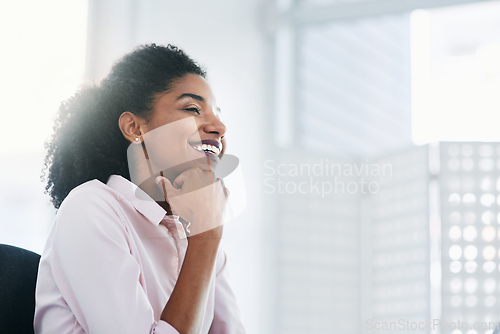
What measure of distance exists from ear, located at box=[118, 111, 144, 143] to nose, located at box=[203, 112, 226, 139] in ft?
0.42

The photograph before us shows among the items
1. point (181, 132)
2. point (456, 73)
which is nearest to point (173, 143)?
point (181, 132)

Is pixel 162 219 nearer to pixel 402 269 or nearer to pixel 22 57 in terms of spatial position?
pixel 22 57

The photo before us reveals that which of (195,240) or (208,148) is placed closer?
(195,240)

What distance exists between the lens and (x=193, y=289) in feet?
2.08

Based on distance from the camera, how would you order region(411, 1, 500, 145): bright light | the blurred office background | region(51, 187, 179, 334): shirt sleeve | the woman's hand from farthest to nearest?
region(411, 1, 500, 145): bright light → the blurred office background → the woman's hand → region(51, 187, 179, 334): shirt sleeve

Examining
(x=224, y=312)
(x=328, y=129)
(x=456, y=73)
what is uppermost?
(x=456, y=73)

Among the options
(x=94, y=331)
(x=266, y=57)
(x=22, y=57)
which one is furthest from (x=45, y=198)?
(x=266, y=57)

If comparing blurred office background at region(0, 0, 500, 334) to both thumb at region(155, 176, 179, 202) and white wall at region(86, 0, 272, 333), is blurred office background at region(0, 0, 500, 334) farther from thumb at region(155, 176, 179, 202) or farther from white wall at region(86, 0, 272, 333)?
thumb at region(155, 176, 179, 202)

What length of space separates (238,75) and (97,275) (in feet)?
4.97

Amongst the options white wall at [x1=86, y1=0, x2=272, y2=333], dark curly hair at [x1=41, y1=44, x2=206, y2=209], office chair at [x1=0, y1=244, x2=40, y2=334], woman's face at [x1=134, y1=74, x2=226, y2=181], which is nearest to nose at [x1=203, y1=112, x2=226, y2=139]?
woman's face at [x1=134, y1=74, x2=226, y2=181]

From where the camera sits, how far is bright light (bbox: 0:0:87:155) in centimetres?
112

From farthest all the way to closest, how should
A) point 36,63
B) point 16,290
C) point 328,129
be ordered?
point 328,129
point 36,63
point 16,290

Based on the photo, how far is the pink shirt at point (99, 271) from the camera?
588 millimetres

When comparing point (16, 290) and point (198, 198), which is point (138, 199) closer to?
A: point (198, 198)
